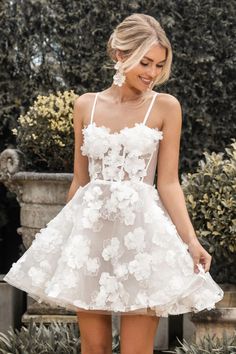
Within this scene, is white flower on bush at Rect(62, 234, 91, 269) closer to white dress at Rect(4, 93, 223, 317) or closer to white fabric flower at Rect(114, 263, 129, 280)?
white dress at Rect(4, 93, 223, 317)

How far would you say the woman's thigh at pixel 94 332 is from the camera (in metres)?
3.32

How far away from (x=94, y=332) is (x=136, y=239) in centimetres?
41

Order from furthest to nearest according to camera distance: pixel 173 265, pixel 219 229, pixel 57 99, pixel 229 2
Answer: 1. pixel 229 2
2. pixel 57 99
3. pixel 219 229
4. pixel 173 265

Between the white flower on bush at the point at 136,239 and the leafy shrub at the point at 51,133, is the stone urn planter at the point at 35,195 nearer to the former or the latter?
the leafy shrub at the point at 51,133

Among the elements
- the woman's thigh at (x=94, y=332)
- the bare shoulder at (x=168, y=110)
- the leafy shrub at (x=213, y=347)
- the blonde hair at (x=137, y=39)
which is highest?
the blonde hair at (x=137, y=39)

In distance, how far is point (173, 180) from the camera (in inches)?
130

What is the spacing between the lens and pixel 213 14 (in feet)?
21.7

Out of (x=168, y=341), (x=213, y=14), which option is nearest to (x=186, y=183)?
(x=168, y=341)

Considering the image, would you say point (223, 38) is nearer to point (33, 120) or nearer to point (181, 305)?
point (33, 120)

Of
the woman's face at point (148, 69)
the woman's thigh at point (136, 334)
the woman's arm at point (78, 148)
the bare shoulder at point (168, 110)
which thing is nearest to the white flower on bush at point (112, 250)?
the woman's thigh at point (136, 334)

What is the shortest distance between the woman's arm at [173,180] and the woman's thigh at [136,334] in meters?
0.29

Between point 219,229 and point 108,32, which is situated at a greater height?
point 108,32

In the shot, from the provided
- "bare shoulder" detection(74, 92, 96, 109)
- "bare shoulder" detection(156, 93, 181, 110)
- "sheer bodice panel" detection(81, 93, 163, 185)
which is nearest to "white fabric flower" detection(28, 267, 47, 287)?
"sheer bodice panel" detection(81, 93, 163, 185)

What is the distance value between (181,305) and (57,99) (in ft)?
9.62
